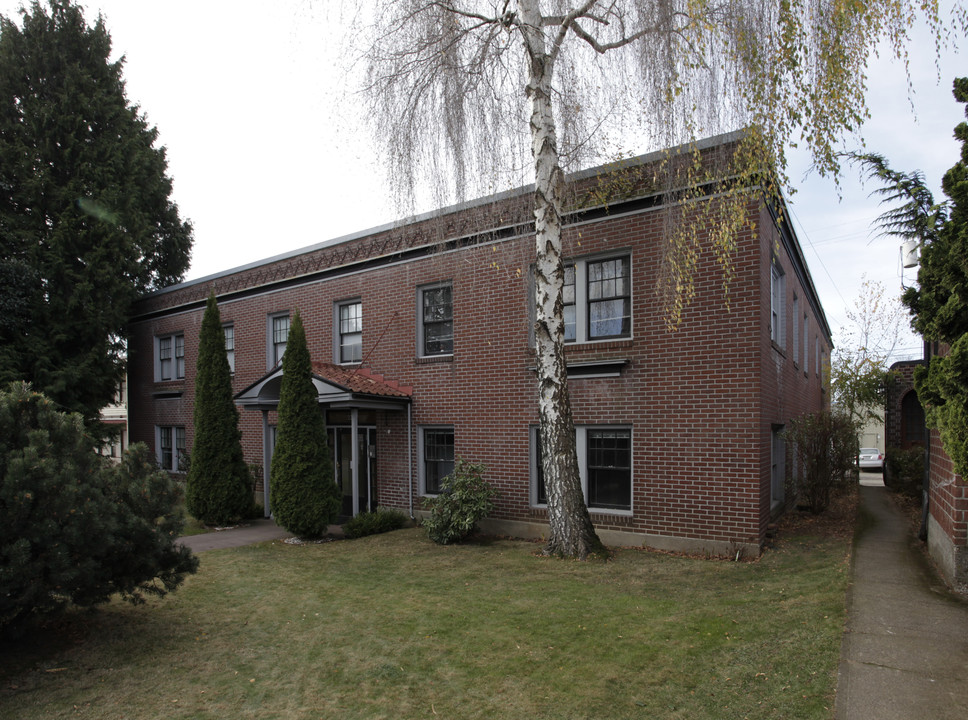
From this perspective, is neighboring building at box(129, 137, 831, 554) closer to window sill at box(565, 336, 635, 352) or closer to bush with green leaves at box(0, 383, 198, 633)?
window sill at box(565, 336, 635, 352)

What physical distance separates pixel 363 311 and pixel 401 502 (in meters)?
4.39

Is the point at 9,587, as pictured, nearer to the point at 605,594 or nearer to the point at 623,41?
the point at 605,594

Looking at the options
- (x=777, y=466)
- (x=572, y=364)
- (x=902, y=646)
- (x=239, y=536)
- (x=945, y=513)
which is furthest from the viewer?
(x=777, y=466)

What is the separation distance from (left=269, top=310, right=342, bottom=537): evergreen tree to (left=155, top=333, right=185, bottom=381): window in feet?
32.4

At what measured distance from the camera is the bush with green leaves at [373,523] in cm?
1198

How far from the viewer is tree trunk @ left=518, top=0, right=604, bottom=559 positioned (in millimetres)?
9166

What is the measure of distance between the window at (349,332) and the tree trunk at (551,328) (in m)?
6.49

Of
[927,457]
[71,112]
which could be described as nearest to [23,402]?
[927,457]

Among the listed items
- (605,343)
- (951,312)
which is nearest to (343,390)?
(605,343)

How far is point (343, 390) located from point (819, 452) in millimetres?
9187

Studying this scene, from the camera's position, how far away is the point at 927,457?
9711 mm

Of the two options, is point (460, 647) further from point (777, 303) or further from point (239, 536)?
point (777, 303)

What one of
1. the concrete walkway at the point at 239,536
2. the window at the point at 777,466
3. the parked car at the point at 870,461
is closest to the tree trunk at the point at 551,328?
the window at the point at 777,466

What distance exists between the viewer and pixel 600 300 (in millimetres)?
10992
